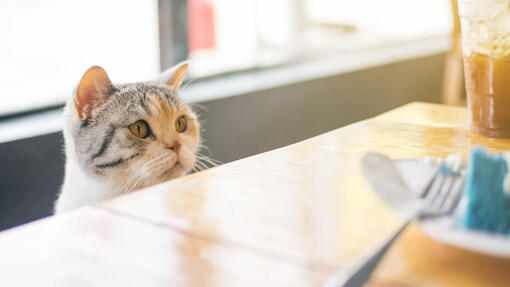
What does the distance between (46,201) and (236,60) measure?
49.0 inches

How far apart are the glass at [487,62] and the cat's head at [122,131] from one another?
0.56 meters

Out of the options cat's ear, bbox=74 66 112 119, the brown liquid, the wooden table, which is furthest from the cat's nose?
the brown liquid

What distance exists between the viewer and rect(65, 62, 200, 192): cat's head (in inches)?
42.4

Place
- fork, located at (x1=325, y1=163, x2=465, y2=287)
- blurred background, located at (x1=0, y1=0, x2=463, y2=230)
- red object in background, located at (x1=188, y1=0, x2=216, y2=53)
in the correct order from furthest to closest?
red object in background, located at (x1=188, y1=0, x2=216, y2=53), blurred background, located at (x1=0, y1=0, x2=463, y2=230), fork, located at (x1=325, y1=163, x2=465, y2=287)

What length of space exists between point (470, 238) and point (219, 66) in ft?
6.60

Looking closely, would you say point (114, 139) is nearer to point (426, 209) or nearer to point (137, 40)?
point (426, 209)

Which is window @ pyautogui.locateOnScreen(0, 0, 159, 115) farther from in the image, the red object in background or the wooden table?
the wooden table

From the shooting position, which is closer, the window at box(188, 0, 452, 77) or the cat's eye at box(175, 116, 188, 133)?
the cat's eye at box(175, 116, 188, 133)

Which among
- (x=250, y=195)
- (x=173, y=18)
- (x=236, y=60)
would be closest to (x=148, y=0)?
(x=173, y=18)

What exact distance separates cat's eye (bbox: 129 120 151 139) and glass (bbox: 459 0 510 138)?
2.05 feet

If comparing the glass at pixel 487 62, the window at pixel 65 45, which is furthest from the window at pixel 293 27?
the glass at pixel 487 62

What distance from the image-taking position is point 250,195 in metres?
0.67

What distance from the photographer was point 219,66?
94.9 inches

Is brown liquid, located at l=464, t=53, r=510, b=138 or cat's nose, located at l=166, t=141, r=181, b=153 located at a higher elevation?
brown liquid, located at l=464, t=53, r=510, b=138
